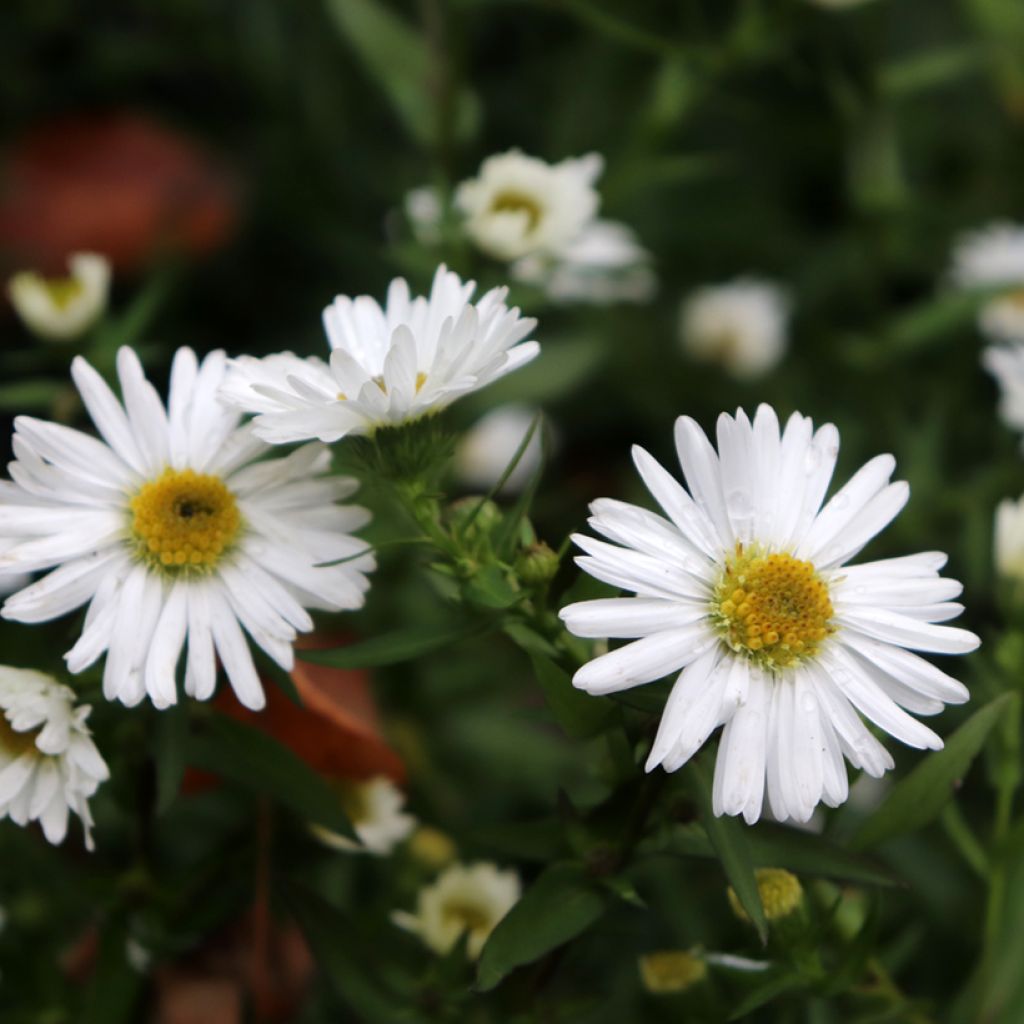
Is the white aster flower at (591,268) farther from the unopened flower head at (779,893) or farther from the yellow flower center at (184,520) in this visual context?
the unopened flower head at (779,893)

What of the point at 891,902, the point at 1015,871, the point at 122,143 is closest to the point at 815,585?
the point at 1015,871

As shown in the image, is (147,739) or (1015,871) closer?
(147,739)

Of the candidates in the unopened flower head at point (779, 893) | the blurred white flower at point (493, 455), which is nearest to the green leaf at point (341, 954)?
the unopened flower head at point (779, 893)

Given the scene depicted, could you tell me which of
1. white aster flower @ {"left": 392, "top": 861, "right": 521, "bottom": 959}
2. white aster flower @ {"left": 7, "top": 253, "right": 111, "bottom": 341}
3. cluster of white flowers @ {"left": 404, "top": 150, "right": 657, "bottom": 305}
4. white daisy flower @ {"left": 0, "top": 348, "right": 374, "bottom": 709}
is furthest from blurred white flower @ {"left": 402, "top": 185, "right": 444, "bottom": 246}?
white aster flower @ {"left": 392, "top": 861, "right": 521, "bottom": 959}

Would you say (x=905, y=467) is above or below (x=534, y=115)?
below

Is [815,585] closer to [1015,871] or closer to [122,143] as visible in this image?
[1015,871]

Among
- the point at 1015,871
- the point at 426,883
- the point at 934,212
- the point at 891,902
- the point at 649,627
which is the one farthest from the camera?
the point at 934,212

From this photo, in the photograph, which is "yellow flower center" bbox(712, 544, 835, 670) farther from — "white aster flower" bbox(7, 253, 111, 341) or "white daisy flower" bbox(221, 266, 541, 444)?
"white aster flower" bbox(7, 253, 111, 341)
